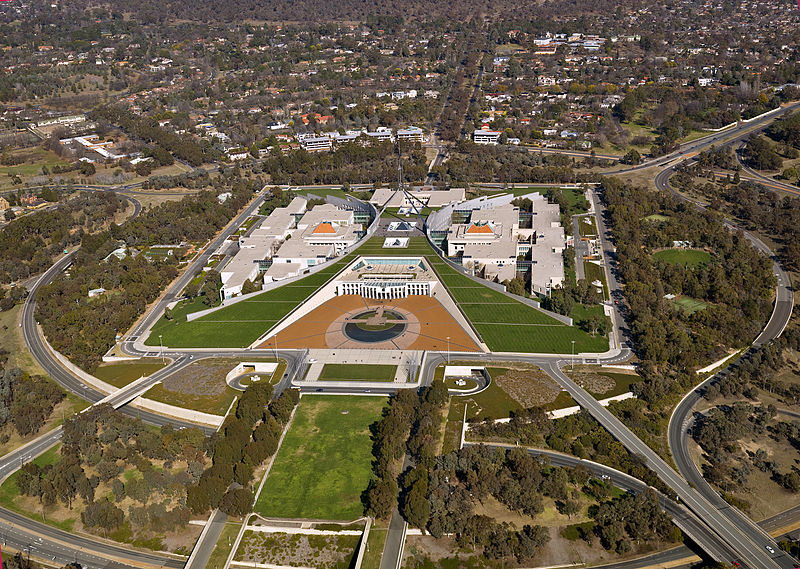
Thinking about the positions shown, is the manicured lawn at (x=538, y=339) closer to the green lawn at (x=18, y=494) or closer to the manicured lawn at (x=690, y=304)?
the manicured lawn at (x=690, y=304)

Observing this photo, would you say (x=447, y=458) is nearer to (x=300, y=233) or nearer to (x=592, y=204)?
(x=300, y=233)

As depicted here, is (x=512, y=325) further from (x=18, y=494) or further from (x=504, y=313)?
(x=18, y=494)

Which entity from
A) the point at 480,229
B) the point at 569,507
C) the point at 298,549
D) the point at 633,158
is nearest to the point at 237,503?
the point at 298,549

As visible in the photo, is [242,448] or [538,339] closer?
[242,448]

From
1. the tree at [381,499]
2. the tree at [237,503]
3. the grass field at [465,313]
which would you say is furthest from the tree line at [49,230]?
the tree at [381,499]

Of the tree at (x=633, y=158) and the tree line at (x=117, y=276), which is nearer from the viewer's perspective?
the tree line at (x=117, y=276)

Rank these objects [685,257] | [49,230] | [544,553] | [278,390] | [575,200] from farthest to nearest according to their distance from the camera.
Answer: [575,200], [49,230], [685,257], [278,390], [544,553]
